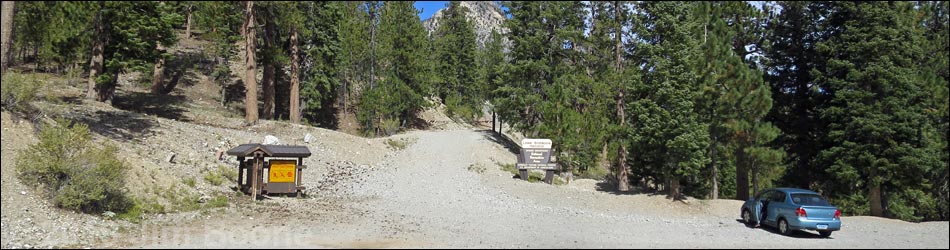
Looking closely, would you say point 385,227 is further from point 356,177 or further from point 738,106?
point 738,106

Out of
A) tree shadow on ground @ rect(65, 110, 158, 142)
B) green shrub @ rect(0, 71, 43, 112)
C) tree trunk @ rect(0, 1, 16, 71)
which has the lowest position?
tree shadow on ground @ rect(65, 110, 158, 142)

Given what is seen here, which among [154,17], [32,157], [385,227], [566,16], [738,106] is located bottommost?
[385,227]

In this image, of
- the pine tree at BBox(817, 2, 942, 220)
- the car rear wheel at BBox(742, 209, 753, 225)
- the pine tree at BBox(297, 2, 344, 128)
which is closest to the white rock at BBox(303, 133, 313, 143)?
the pine tree at BBox(297, 2, 344, 128)

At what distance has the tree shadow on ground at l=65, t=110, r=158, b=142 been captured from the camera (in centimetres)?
1834

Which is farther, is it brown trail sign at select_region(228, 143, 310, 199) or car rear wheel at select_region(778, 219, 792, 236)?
brown trail sign at select_region(228, 143, 310, 199)

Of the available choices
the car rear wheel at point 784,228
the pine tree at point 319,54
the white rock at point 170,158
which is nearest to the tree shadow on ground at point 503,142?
the pine tree at point 319,54

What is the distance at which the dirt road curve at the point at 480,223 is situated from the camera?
11453mm

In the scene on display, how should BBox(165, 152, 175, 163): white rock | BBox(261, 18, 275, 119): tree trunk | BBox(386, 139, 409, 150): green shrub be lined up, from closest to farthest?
1. BBox(165, 152, 175, 163): white rock
2. BBox(261, 18, 275, 119): tree trunk
3. BBox(386, 139, 409, 150): green shrub

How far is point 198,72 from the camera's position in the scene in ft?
140

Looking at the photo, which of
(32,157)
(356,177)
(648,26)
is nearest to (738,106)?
(648,26)

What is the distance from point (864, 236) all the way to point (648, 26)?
11091 mm

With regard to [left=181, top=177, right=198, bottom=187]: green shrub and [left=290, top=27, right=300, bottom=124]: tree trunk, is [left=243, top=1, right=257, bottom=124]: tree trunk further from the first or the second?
[left=181, top=177, right=198, bottom=187]: green shrub

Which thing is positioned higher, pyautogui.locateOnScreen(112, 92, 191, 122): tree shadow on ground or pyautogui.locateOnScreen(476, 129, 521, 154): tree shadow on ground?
pyautogui.locateOnScreen(112, 92, 191, 122): tree shadow on ground

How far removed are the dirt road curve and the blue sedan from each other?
1.12 feet
